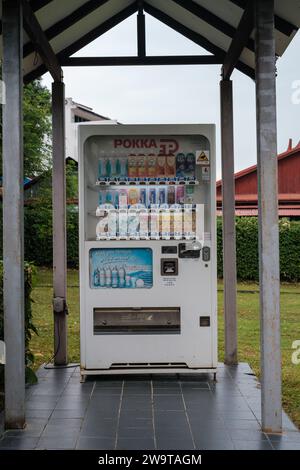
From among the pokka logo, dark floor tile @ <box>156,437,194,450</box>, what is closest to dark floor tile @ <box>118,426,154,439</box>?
dark floor tile @ <box>156,437,194,450</box>

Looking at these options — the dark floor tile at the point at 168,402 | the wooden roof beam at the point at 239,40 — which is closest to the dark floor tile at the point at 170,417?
the dark floor tile at the point at 168,402

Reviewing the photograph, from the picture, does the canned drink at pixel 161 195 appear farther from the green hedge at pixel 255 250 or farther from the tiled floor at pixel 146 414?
the green hedge at pixel 255 250

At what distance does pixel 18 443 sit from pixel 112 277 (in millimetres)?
2181

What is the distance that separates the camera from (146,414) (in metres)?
4.62

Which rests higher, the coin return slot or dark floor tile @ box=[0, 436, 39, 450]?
the coin return slot

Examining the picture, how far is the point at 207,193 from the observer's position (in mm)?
5926

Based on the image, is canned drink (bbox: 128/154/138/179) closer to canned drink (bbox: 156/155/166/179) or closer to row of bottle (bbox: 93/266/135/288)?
canned drink (bbox: 156/155/166/179)

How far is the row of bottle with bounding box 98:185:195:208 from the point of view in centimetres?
598

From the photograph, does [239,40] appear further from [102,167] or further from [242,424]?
[242,424]

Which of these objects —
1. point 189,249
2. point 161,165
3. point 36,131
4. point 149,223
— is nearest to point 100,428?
point 189,249

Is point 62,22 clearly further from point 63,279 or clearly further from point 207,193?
point 63,279

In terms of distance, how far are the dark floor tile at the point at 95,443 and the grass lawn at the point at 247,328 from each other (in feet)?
5.23

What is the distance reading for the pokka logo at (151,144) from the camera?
19.7ft

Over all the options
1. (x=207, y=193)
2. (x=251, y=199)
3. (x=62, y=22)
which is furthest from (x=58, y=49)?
(x=251, y=199)
